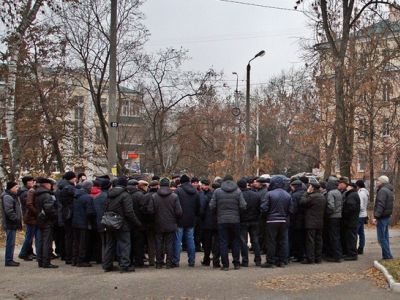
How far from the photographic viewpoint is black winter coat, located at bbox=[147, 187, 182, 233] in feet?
40.5

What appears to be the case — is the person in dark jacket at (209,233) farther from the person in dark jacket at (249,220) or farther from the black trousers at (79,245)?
the black trousers at (79,245)

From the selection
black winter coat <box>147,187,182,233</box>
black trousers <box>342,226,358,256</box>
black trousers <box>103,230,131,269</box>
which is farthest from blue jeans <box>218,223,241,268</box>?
black trousers <box>342,226,358,256</box>

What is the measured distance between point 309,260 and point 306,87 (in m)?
22.4

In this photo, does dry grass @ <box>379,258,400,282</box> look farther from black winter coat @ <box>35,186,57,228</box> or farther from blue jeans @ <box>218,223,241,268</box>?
black winter coat @ <box>35,186,57,228</box>

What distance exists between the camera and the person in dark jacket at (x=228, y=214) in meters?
12.1

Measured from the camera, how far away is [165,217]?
1234 centimetres

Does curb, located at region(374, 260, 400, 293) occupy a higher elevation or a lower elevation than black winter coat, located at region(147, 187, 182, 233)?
lower

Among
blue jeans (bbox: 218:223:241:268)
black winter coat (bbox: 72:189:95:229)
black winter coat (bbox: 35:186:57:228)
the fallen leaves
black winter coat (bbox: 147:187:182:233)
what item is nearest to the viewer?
the fallen leaves

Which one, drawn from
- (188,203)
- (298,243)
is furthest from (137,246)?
(298,243)

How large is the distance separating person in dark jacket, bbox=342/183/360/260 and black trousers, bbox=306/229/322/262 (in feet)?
2.78

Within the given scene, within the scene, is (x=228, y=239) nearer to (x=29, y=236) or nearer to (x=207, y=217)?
(x=207, y=217)

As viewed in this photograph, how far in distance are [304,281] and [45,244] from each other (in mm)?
5542

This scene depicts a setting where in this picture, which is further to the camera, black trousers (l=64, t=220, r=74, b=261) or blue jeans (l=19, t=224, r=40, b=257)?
black trousers (l=64, t=220, r=74, b=261)

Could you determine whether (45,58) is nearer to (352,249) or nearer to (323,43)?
(323,43)
